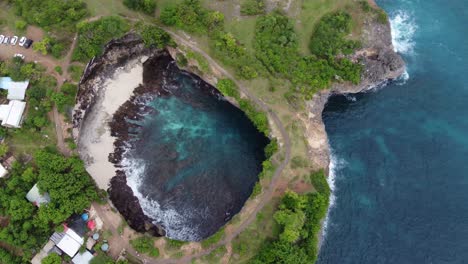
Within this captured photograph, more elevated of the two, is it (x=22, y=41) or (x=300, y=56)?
(x=22, y=41)

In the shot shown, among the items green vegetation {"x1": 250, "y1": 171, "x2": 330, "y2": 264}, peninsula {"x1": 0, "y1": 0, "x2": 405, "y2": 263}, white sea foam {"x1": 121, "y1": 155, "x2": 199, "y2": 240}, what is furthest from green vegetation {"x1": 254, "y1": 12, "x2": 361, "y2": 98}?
white sea foam {"x1": 121, "y1": 155, "x2": 199, "y2": 240}

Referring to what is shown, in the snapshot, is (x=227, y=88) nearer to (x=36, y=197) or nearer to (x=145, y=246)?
(x=145, y=246)

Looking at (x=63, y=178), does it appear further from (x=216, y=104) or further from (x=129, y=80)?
(x=216, y=104)

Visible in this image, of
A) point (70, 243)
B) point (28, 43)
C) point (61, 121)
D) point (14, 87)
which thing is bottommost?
point (70, 243)

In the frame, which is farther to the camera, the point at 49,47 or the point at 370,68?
the point at 370,68

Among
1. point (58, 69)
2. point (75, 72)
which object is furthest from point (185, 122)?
point (58, 69)

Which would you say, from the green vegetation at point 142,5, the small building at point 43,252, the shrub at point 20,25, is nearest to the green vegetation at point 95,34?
the green vegetation at point 142,5
